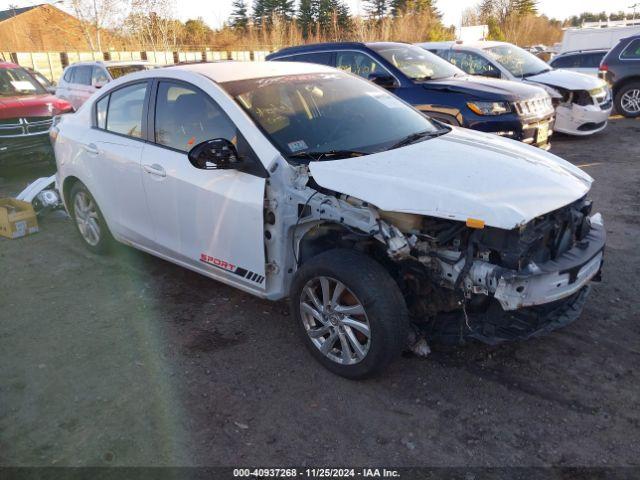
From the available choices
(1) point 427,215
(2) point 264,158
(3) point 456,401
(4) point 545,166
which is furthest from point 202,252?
(4) point 545,166

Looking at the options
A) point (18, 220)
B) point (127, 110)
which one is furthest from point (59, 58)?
point (127, 110)

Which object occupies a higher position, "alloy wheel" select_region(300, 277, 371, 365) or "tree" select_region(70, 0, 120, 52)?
"tree" select_region(70, 0, 120, 52)

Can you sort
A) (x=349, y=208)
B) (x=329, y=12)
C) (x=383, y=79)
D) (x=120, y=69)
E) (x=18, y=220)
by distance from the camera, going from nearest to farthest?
(x=349, y=208), (x=18, y=220), (x=383, y=79), (x=120, y=69), (x=329, y=12)

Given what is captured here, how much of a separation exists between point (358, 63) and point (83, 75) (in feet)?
23.7

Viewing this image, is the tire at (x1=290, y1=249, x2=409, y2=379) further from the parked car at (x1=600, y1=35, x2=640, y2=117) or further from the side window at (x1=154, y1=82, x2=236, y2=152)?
the parked car at (x1=600, y1=35, x2=640, y2=117)

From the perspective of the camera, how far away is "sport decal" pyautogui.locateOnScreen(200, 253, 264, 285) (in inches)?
141

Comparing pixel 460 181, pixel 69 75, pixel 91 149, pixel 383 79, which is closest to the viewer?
pixel 460 181

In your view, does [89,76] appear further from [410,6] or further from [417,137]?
[410,6]

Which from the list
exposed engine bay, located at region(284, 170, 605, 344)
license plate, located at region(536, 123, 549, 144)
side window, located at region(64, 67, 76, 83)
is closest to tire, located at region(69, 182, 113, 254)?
exposed engine bay, located at region(284, 170, 605, 344)

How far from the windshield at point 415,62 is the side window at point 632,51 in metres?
6.09

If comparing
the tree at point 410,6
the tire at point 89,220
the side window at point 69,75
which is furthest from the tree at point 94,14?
the tree at point 410,6

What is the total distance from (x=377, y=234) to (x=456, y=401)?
3.47 ft

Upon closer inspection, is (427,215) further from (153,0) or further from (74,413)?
(153,0)

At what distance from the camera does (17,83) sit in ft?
31.4
